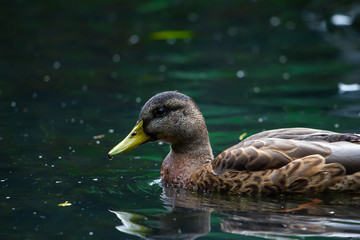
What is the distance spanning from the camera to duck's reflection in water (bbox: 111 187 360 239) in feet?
20.7

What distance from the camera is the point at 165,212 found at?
22.9 feet

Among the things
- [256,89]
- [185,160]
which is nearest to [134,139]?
[185,160]

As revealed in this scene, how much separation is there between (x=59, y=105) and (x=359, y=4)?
11082 millimetres

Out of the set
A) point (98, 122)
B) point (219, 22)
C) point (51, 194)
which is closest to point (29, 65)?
point (98, 122)

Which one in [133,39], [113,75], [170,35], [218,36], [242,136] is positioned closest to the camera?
[242,136]

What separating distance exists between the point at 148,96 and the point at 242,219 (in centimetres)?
612

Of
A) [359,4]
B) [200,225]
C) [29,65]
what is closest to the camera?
[200,225]

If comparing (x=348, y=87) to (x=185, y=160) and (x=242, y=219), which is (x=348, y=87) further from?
(x=242, y=219)

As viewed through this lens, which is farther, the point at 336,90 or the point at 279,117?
the point at 336,90

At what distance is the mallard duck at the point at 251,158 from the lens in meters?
7.34

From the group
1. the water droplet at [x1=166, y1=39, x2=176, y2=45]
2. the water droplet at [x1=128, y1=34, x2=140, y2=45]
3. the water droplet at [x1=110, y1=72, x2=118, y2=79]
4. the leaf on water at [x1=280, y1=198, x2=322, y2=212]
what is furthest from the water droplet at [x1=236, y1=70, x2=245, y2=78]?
the leaf on water at [x1=280, y1=198, x2=322, y2=212]

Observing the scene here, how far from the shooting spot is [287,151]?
7461 millimetres

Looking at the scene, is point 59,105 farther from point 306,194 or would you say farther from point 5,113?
point 306,194

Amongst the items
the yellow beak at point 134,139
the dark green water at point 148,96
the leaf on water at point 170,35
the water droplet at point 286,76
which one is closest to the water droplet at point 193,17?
the dark green water at point 148,96
